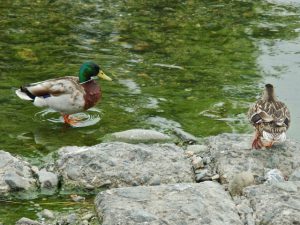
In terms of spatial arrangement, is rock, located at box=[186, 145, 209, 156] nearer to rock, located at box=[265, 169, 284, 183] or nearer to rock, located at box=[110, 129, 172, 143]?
rock, located at box=[110, 129, 172, 143]

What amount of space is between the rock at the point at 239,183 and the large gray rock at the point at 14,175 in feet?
5.53

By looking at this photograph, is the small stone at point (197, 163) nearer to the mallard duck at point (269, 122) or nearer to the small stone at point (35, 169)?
the mallard duck at point (269, 122)

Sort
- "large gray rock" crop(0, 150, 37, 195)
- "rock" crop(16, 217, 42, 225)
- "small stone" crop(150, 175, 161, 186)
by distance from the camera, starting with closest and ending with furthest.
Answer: "rock" crop(16, 217, 42, 225) < "large gray rock" crop(0, 150, 37, 195) < "small stone" crop(150, 175, 161, 186)

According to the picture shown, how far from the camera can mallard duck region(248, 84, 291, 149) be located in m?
7.08

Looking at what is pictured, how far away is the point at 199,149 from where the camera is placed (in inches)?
296

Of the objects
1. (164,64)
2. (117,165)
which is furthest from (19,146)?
(164,64)

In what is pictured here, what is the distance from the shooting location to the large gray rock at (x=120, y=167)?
21.8ft

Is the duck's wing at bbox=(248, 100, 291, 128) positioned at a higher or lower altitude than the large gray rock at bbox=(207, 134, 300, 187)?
higher

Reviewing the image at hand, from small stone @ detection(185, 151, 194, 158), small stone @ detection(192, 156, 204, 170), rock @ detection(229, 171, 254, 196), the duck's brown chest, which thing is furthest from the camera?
the duck's brown chest

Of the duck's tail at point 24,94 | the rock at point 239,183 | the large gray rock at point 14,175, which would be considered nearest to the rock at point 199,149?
the rock at point 239,183

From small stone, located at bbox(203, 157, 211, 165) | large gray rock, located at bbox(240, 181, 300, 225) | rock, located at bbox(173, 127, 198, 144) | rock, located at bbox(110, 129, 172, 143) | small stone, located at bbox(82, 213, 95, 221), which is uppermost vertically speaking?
large gray rock, located at bbox(240, 181, 300, 225)

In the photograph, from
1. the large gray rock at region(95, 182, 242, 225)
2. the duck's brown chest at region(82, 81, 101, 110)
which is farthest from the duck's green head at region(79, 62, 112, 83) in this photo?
the large gray rock at region(95, 182, 242, 225)

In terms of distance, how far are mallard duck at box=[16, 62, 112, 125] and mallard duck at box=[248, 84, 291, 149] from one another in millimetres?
2198

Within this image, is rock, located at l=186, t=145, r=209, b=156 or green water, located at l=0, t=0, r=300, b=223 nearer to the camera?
rock, located at l=186, t=145, r=209, b=156
